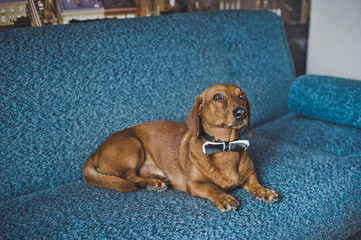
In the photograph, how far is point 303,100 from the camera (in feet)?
7.38

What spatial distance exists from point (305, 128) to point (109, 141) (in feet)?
4.29

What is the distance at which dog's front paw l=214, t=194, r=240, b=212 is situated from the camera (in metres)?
1.33

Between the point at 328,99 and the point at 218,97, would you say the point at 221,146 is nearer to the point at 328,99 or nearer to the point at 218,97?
the point at 218,97

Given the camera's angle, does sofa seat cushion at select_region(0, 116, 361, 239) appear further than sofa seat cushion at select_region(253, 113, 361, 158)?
No

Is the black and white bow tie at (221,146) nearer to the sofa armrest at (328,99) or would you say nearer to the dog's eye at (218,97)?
the dog's eye at (218,97)

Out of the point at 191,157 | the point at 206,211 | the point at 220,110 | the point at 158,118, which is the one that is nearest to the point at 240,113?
the point at 220,110

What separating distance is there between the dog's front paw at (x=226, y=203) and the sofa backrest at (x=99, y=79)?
2.58ft

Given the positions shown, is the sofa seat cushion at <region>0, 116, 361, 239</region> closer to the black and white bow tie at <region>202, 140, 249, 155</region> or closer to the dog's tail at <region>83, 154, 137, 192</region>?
the dog's tail at <region>83, 154, 137, 192</region>

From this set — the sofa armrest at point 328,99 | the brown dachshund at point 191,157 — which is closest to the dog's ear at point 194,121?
the brown dachshund at point 191,157

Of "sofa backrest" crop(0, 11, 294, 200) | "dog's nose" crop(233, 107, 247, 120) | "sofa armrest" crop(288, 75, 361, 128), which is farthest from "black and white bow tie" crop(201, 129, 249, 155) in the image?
"sofa armrest" crop(288, 75, 361, 128)

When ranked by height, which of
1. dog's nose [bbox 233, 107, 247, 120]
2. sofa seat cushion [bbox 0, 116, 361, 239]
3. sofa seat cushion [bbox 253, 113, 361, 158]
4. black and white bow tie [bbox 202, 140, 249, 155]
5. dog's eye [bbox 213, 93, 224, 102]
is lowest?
sofa seat cushion [bbox 253, 113, 361, 158]

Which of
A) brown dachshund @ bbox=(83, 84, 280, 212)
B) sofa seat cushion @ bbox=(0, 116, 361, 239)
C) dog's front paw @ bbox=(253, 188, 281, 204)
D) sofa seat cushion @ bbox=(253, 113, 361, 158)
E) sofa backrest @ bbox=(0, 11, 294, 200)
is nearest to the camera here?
sofa seat cushion @ bbox=(0, 116, 361, 239)

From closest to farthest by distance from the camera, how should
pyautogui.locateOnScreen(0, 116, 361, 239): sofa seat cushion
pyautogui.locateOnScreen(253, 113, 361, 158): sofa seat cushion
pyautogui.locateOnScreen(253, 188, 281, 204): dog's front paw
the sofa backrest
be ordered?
pyautogui.locateOnScreen(0, 116, 361, 239): sofa seat cushion < pyautogui.locateOnScreen(253, 188, 281, 204): dog's front paw < the sofa backrest < pyautogui.locateOnScreen(253, 113, 361, 158): sofa seat cushion

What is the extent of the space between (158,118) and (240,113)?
0.69 meters
